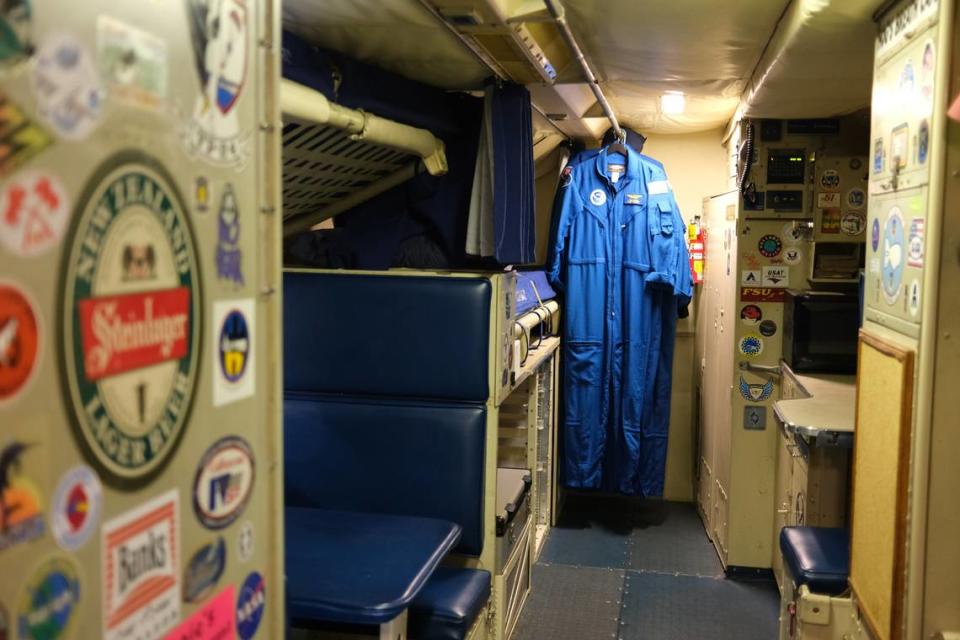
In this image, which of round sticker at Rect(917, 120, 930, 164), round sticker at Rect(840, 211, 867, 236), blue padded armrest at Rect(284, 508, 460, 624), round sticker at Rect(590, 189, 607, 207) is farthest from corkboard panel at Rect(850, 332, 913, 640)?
round sticker at Rect(590, 189, 607, 207)

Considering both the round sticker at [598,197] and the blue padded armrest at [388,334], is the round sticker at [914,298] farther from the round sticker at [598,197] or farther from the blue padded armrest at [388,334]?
the round sticker at [598,197]

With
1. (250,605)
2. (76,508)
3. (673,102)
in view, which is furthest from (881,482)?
(673,102)

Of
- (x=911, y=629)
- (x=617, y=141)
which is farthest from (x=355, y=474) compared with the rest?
(x=617, y=141)

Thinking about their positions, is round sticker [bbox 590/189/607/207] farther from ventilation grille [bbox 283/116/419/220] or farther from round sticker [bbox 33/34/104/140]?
round sticker [bbox 33/34/104/140]

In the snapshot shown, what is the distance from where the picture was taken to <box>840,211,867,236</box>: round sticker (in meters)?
4.09

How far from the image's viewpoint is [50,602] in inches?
37.9

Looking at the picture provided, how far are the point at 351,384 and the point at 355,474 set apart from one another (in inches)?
12.8

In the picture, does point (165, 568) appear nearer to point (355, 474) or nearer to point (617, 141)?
point (355, 474)

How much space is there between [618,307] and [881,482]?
3.00 m

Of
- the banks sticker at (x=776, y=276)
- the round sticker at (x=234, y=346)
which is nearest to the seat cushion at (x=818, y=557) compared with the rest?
the banks sticker at (x=776, y=276)

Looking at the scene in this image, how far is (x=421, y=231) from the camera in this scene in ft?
11.8

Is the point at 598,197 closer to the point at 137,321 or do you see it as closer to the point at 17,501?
the point at 137,321

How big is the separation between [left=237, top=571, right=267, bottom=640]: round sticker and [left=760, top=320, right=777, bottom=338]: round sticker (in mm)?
3398

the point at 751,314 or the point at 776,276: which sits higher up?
the point at 776,276
